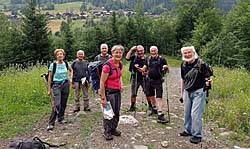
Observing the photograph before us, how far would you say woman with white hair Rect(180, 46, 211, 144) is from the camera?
729 cm

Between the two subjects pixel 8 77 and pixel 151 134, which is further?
pixel 8 77

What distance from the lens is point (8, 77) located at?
14148 millimetres

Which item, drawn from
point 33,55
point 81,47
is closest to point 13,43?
point 33,55

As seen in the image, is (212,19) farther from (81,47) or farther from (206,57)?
(81,47)

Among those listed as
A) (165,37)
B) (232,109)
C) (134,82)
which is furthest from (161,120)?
(165,37)

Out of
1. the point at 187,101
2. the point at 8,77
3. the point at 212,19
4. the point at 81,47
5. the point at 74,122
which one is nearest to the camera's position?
the point at 187,101

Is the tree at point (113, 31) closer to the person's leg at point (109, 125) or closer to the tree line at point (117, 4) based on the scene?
the person's leg at point (109, 125)

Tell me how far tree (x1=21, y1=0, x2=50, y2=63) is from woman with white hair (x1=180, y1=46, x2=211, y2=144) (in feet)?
111

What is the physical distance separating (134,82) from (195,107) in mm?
3038

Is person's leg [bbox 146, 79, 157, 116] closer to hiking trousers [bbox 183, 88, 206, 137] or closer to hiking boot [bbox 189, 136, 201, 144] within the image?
hiking trousers [bbox 183, 88, 206, 137]

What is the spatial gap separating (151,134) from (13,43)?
3785 centimetres

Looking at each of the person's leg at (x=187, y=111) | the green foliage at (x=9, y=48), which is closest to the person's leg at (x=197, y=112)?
the person's leg at (x=187, y=111)

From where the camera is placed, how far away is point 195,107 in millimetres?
7398

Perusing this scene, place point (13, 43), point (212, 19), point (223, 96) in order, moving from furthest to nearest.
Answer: point (212, 19)
point (13, 43)
point (223, 96)
